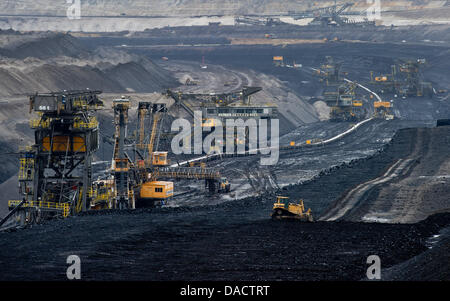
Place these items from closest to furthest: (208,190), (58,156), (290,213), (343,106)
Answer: (290,213) < (58,156) < (208,190) < (343,106)

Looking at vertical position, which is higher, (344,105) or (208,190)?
(344,105)

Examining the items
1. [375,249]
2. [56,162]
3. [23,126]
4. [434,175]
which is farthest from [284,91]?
[375,249]

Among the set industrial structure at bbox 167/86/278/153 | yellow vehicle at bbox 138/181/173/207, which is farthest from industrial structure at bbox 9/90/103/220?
industrial structure at bbox 167/86/278/153

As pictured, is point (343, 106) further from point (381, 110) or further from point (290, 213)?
point (290, 213)

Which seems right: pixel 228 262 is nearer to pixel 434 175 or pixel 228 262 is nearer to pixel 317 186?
pixel 317 186

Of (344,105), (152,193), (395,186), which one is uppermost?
(344,105)

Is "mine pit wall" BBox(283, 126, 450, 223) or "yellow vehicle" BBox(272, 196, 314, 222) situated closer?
"yellow vehicle" BBox(272, 196, 314, 222)

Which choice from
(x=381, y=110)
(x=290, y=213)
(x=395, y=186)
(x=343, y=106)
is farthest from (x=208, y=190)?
(x=381, y=110)

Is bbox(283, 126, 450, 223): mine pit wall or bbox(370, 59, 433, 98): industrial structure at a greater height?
bbox(370, 59, 433, 98): industrial structure

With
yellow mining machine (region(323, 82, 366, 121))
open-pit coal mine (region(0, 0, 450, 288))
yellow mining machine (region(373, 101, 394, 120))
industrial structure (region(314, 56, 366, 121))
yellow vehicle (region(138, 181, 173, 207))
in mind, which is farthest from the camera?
yellow mining machine (region(373, 101, 394, 120))

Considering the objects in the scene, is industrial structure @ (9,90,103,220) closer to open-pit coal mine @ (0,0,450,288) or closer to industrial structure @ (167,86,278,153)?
open-pit coal mine @ (0,0,450,288)

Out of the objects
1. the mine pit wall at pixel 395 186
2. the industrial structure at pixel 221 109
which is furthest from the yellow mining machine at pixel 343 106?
the mine pit wall at pixel 395 186
